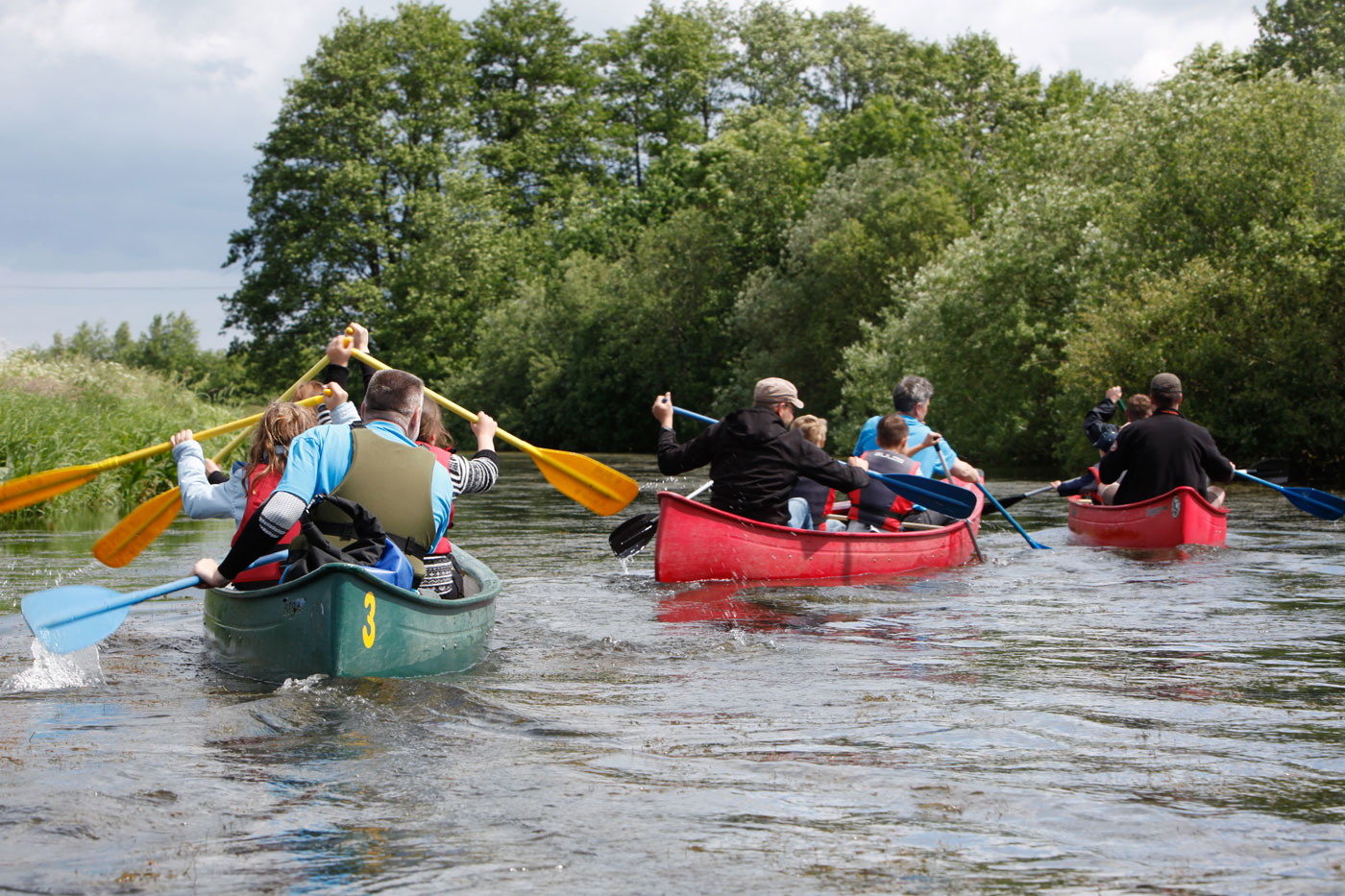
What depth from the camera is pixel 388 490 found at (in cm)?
577

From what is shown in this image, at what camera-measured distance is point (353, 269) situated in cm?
4884

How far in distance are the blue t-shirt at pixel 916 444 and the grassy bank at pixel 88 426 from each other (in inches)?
355

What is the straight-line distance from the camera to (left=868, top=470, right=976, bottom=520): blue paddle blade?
10555 mm

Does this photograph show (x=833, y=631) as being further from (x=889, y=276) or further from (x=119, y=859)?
(x=889, y=276)

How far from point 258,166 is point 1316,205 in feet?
118

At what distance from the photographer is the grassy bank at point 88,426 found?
14859mm

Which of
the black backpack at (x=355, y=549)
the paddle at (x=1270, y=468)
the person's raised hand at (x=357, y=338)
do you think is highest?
the person's raised hand at (x=357, y=338)

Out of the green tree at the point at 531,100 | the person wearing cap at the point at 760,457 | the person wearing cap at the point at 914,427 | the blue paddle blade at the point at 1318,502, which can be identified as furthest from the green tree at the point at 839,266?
the person wearing cap at the point at 760,457

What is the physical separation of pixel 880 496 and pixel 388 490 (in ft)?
19.2

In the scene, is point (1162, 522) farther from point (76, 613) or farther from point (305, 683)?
point (76, 613)

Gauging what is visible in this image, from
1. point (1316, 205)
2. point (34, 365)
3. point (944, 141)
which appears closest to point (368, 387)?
point (34, 365)

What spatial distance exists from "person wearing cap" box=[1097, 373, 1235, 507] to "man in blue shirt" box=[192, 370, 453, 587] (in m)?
7.80

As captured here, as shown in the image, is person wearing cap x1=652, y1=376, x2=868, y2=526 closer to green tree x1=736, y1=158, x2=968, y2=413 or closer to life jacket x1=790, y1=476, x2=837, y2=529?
life jacket x1=790, y1=476, x2=837, y2=529

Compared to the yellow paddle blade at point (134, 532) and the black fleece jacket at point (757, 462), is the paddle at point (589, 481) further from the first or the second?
the yellow paddle blade at point (134, 532)
